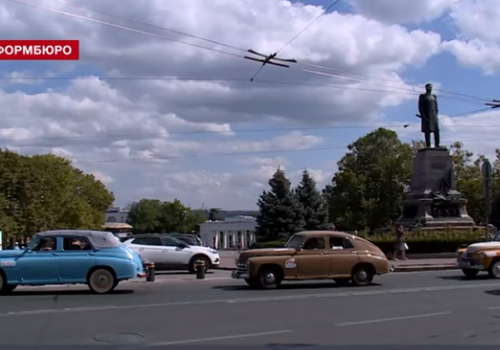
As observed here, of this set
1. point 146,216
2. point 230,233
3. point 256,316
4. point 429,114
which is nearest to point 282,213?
point 429,114

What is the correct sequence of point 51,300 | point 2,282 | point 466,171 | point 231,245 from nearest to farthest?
point 51,300, point 2,282, point 466,171, point 231,245

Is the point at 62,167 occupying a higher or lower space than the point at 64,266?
higher

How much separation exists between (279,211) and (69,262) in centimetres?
3116

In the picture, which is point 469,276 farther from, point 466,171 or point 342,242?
point 466,171

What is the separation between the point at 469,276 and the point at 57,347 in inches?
665

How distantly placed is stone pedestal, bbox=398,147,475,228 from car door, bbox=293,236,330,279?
1991 cm

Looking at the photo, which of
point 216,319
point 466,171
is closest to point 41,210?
point 466,171

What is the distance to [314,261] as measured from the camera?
66.8 feet

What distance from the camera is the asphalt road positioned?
11547mm

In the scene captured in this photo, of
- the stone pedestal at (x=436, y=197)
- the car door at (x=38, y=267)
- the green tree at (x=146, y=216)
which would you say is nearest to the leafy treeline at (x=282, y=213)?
the stone pedestal at (x=436, y=197)

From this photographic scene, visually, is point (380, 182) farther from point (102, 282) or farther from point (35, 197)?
point (102, 282)

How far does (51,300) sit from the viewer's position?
17625mm

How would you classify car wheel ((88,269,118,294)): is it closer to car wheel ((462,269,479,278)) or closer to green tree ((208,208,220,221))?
car wheel ((462,269,479,278))

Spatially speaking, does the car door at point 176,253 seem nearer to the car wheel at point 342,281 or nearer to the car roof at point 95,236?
the car wheel at point 342,281
